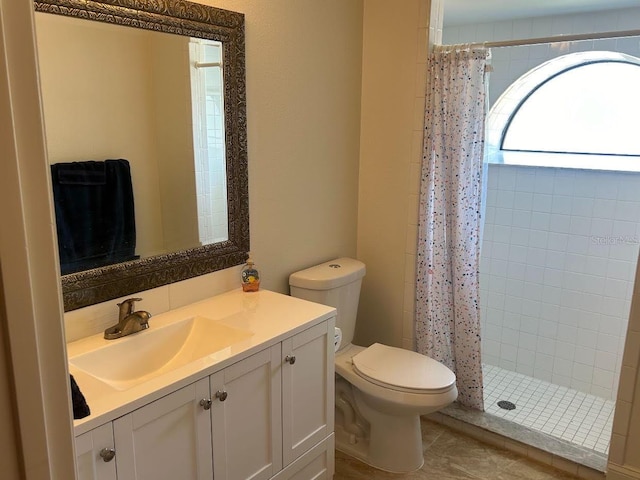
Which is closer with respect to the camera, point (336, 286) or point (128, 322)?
point (128, 322)

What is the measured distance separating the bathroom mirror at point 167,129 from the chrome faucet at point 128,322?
0.07m

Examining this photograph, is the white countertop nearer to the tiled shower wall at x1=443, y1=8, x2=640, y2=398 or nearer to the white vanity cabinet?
the white vanity cabinet

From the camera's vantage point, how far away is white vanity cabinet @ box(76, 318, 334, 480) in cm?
145

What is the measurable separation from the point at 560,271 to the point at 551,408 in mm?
819

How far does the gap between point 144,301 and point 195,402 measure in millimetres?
527

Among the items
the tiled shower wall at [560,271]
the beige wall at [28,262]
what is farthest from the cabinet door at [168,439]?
the tiled shower wall at [560,271]

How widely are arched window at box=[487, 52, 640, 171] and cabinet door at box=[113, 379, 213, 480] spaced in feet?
8.70

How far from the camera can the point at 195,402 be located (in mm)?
1604

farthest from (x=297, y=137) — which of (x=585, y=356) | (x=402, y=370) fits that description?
(x=585, y=356)

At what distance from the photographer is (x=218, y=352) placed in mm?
1728

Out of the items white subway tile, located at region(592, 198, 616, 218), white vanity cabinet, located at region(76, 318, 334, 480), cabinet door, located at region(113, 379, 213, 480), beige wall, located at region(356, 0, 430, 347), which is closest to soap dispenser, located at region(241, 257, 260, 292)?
white vanity cabinet, located at region(76, 318, 334, 480)

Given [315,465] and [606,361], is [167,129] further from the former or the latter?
[606,361]

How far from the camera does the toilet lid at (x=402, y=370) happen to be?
235 cm

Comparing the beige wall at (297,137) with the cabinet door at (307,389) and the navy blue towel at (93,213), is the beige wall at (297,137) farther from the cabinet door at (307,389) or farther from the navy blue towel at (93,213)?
the cabinet door at (307,389)
